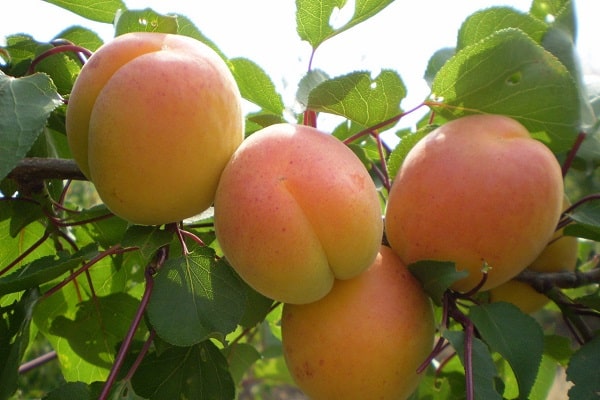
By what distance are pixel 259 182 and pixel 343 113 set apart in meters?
0.22

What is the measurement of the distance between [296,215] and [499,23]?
0.44 meters

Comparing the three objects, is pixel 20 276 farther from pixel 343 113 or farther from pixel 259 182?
pixel 343 113

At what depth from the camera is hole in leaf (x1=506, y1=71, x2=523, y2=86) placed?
763 mm

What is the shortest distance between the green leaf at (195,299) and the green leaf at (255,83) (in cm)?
27

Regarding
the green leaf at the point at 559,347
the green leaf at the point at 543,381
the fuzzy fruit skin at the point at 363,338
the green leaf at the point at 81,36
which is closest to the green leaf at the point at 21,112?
the green leaf at the point at 81,36

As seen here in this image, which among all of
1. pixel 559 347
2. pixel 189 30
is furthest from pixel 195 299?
pixel 559 347

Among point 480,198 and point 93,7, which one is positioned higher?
point 93,7

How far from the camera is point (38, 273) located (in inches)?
29.9

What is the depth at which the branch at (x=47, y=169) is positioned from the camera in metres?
0.85

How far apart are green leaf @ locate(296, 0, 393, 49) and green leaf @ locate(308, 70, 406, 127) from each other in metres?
0.11

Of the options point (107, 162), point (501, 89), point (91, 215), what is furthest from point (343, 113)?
point (91, 215)

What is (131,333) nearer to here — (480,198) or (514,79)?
(480,198)

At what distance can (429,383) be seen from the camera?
3.59 feet

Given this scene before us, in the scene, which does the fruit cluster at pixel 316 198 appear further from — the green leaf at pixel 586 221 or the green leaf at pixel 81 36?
the green leaf at pixel 81 36
